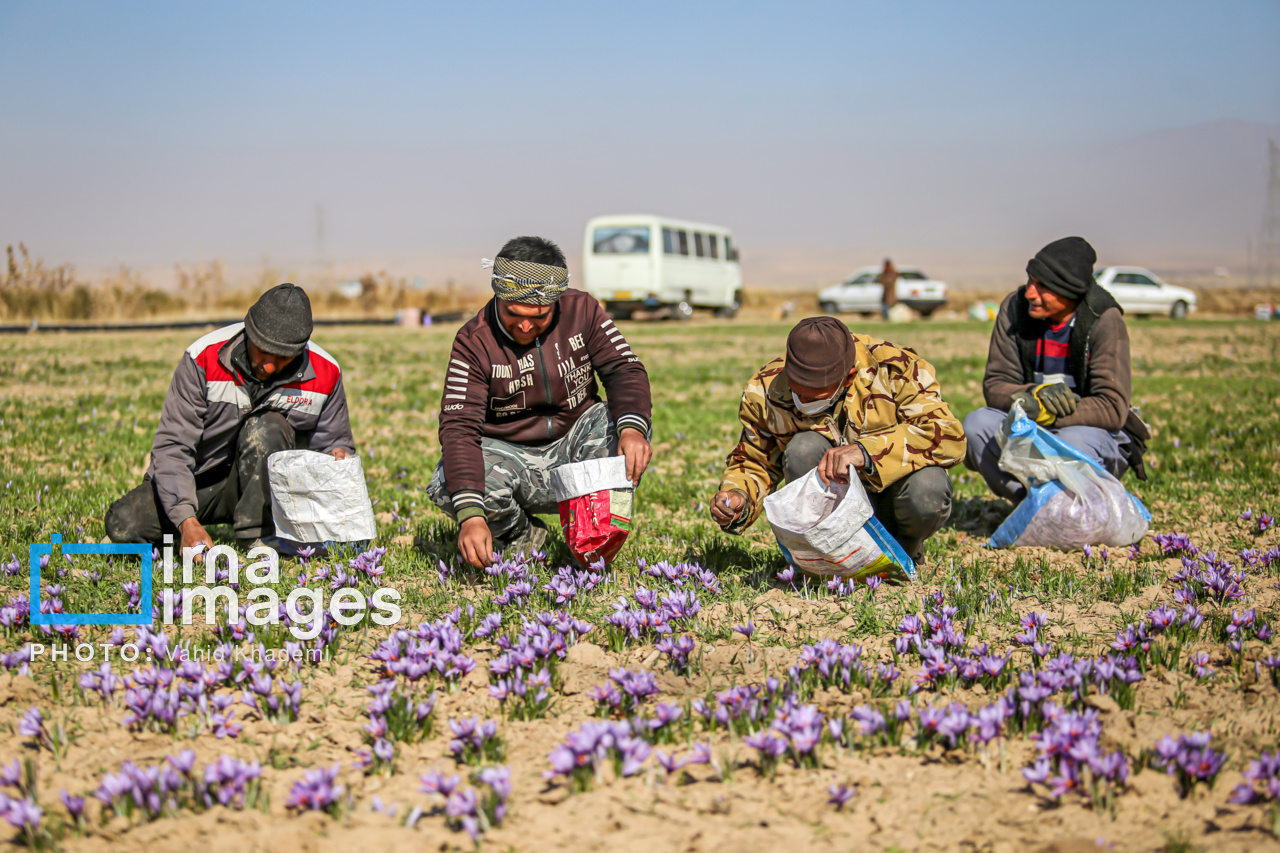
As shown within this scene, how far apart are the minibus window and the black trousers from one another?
28.0 m

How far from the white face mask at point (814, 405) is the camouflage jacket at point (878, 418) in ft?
0.20

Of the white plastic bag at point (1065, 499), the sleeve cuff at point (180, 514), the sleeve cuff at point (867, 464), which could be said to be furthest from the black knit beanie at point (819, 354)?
the sleeve cuff at point (180, 514)

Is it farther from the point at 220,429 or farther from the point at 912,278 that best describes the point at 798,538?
the point at 912,278

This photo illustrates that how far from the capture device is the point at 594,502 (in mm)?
4699

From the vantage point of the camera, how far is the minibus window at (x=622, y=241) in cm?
3275

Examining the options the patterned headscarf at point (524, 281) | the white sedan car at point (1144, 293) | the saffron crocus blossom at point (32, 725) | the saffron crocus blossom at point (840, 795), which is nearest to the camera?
the saffron crocus blossom at point (840, 795)

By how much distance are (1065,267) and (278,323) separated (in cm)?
418

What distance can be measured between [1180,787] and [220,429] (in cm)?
458

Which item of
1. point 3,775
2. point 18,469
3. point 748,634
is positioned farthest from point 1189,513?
point 18,469

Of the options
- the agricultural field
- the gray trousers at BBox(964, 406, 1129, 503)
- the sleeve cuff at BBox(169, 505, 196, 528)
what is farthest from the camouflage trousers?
the gray trousers at BBox(964, 406, 1129, 503)

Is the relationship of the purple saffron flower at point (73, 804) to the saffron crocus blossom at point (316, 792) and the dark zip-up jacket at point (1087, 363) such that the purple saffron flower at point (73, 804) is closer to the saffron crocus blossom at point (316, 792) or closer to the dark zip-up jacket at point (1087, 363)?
the saffron crocus blossom at point (316, 792)

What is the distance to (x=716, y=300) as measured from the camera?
36906 mm

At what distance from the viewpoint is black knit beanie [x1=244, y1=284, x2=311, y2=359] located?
4.87 meters

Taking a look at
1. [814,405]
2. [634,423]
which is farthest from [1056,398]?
[634,423]
